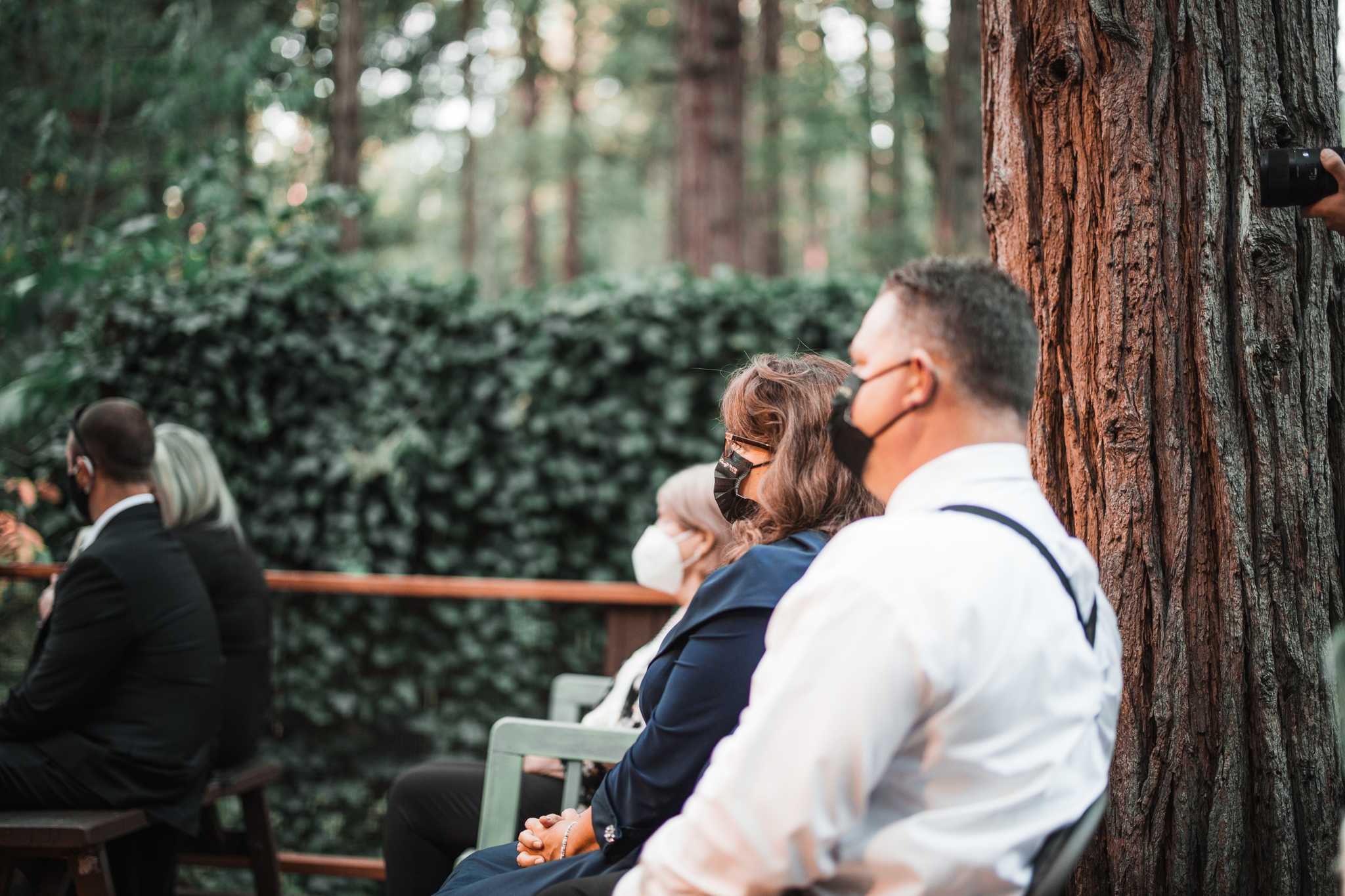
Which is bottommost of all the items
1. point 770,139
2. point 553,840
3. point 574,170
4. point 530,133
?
point 553,840

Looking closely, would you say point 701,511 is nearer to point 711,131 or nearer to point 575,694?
point 575,694

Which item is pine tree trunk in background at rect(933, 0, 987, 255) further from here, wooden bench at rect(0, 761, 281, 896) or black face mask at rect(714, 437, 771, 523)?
wooden bench at rect(0, 761, 281, 896)

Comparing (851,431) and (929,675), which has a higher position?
(851,431)

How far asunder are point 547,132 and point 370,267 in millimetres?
15215

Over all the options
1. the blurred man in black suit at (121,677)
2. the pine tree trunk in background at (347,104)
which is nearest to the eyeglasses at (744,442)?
the blurred man in black suit at (121,677)

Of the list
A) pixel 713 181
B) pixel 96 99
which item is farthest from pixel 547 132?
pixel 96 99

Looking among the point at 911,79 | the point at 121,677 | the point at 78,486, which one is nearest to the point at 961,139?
the point at 911,79

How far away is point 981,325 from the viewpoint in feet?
4.76

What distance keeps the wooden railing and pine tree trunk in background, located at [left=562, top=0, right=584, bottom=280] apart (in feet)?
45.7

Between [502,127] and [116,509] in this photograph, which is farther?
[502,127]

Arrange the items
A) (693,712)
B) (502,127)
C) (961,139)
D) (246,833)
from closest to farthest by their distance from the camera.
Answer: (693,712), (246,833), (961,139), (502,127)

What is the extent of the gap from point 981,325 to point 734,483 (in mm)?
966

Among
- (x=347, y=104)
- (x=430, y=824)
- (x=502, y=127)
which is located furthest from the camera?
(x=502, y=127)

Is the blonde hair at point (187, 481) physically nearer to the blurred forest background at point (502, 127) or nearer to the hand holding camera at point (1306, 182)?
the blurred forest background at point (502, 127)
